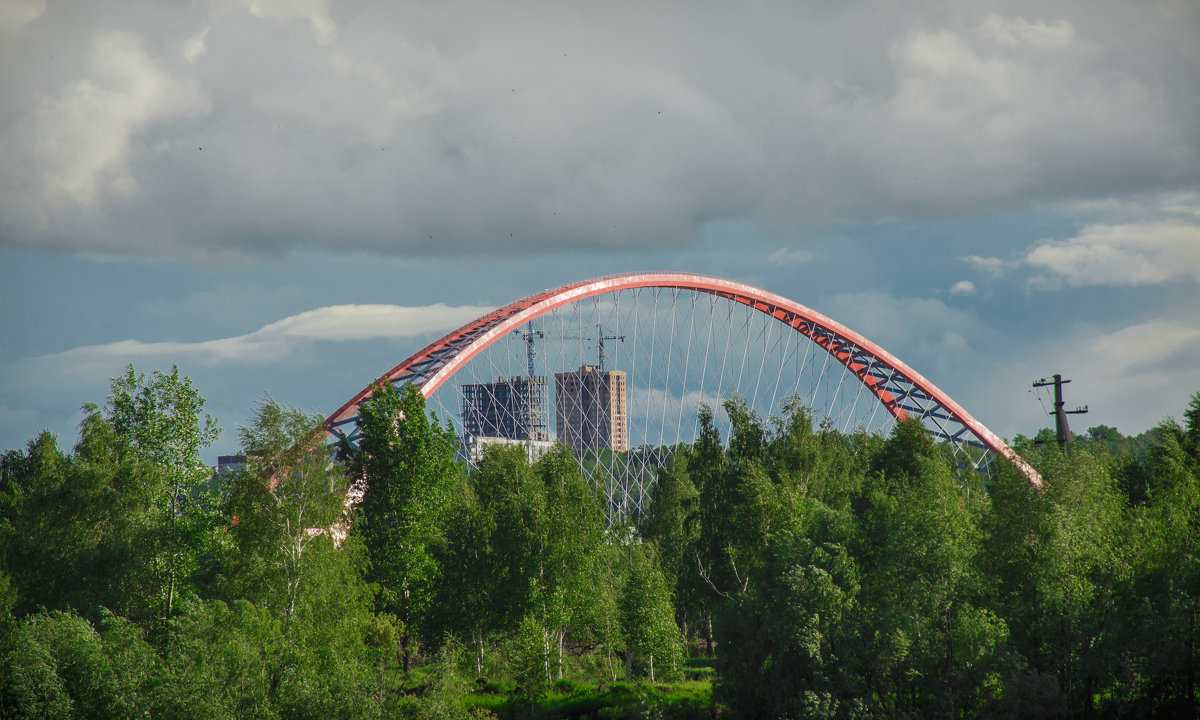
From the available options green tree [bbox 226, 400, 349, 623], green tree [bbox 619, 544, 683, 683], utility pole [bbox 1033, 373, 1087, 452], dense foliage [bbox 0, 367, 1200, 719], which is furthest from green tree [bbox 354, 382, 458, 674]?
utility pole [bbox 1033, 373, 1087, 452]

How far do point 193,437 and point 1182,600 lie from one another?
27.6m

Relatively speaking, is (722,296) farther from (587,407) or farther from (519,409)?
(587,407)

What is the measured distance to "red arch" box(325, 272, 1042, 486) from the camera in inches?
2158

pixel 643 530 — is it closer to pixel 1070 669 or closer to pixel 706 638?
pixel 706 638

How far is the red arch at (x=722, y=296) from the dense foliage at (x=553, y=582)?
11433mm

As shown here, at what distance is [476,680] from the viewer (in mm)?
36219

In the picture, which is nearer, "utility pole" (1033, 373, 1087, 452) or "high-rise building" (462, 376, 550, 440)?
"utility pole" (1033, 373, 1087, 452)

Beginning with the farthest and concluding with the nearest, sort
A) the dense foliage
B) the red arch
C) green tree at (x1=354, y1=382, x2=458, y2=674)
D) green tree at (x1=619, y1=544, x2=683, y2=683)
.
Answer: the red arch → green tree at (x1=619, y1=544, x2=683, y2=683) → green tree at (x1=354, y1=382, x2=458, y2=674) → the dense foliage

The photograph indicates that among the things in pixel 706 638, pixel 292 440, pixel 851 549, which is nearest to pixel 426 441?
pixel 292 440

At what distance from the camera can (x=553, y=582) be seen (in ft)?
115

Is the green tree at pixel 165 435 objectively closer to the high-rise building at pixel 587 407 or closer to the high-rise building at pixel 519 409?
the high-rise building at pixel 587 407

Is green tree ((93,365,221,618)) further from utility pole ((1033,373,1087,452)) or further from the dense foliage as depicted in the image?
utility pole ((1033,373,1087,452))

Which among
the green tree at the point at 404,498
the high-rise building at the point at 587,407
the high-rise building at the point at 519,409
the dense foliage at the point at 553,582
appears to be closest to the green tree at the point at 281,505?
the dense foliage at the point at 553,582

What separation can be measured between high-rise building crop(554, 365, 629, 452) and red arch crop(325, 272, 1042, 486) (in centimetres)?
431
